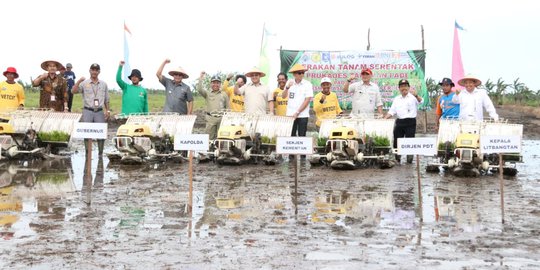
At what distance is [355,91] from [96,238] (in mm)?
9692

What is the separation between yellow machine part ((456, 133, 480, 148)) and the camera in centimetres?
1445

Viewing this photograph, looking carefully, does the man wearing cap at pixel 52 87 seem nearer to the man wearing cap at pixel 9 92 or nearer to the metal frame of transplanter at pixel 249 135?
the man wearing cap at pixel 9 92

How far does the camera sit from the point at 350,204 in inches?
437

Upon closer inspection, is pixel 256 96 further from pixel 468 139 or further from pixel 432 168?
pixel 468 139

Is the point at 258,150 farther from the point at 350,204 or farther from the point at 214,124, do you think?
the point at 350,204

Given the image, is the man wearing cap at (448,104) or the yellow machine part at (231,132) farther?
the man wearing cap at (448,104)

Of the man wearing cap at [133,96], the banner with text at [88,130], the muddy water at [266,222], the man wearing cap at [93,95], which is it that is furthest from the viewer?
the man wearing cap at [133,96]

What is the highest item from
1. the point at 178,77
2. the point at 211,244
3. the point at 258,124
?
the point at 178,77

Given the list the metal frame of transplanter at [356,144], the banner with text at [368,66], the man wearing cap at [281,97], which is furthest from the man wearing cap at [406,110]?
the banner with text at [368,66]

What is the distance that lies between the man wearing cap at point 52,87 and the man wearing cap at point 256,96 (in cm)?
448

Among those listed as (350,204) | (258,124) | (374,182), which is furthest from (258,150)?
(350,204)

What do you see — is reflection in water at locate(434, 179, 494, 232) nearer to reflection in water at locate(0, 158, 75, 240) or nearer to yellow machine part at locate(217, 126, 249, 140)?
yellow machine part at locate(217, 126, 249, 140)

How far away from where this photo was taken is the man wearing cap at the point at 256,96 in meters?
17.3

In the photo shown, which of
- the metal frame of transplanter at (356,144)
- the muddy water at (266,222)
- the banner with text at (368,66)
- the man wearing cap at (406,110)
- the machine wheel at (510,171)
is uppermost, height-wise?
the banner with text at (368,66)
